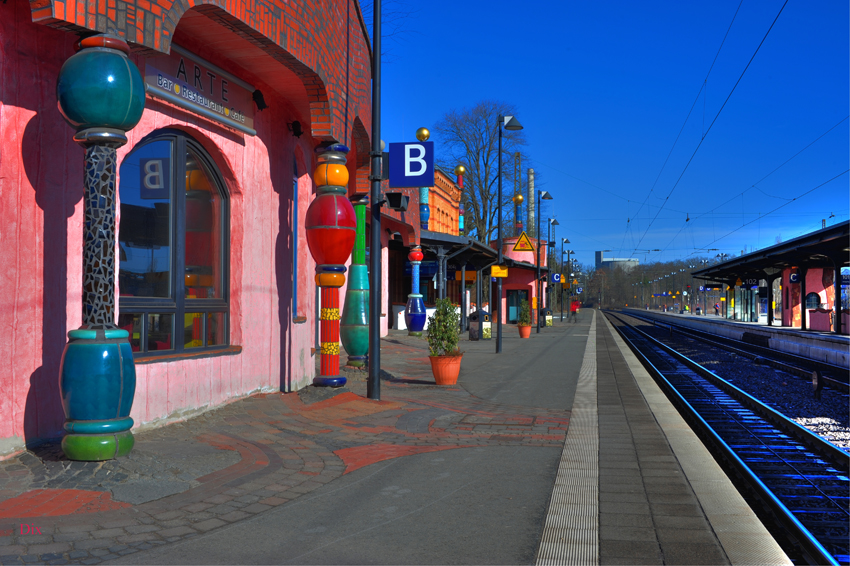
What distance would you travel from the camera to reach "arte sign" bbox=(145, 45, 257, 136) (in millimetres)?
6816

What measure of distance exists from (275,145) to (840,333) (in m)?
30.7

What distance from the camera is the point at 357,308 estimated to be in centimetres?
1307

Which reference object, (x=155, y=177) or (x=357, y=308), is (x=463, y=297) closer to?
(x=357, y=308)

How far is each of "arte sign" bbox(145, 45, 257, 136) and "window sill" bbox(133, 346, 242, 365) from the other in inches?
102

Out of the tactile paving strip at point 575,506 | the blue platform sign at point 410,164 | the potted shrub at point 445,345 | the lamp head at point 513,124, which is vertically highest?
the lamp head at point 513,124

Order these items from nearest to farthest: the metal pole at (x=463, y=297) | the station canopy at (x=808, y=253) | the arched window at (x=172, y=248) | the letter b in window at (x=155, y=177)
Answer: the arched window at (x=172, y=248), the letter b in window at (x=155, y=177), the station canopy at (x=808, y=253), the metal pole at (x=463, y=297)

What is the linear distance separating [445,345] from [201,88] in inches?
229

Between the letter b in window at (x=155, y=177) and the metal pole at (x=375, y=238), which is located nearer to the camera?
the letter b in window at (x=155, y=177)

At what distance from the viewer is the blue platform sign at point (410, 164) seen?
956 cm

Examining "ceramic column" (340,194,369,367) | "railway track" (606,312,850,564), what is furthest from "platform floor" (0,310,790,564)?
"ceramic column" (340,194,369,367)

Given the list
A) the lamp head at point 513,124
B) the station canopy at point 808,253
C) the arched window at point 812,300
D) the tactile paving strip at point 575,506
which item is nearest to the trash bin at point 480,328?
the lamp head at point 513,124

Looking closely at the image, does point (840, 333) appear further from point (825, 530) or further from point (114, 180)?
point (114, 180)

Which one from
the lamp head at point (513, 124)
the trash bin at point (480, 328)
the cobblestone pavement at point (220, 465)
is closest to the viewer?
the cobblestone pavement at point (220, 465)

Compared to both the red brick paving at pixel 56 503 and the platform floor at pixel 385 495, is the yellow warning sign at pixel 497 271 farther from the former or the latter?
the red brick paving at pixel 56 503
